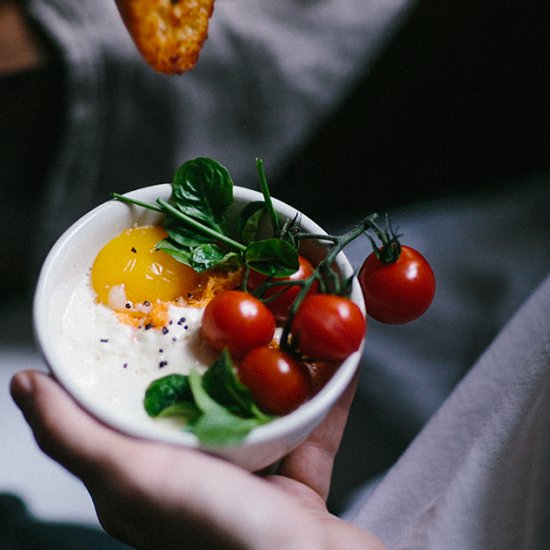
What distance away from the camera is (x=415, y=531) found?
3.24 feet

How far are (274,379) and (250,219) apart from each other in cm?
23

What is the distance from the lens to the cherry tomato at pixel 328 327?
0.71 metres

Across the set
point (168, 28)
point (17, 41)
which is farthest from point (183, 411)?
point (17, 41)

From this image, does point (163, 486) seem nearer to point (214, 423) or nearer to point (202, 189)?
point (214, 423)

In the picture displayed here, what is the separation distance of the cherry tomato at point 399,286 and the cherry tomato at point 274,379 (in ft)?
0.56

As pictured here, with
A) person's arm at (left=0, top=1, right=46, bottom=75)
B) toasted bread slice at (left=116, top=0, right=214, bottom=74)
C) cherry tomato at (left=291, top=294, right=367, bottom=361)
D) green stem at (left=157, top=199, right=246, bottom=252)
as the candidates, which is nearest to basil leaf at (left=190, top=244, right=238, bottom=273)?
green stem at (left=157, top=199, right=246, bottom=252)

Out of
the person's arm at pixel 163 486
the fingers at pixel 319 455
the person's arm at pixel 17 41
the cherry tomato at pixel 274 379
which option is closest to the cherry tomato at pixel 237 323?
the cherry tomato at pixel 274 379

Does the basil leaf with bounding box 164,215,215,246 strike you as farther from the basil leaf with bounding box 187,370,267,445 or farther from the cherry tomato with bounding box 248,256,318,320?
the basil leaf with bounding box 187,370,267,445

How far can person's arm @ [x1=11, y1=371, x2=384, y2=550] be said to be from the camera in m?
0.67

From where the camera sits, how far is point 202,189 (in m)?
0.84

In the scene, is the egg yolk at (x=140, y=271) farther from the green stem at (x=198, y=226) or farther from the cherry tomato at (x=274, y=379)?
the cherry tomato at (x=274, y=379)

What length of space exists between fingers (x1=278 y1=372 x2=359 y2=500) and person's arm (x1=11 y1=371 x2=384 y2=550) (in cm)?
27

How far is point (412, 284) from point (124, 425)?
14.9 inches

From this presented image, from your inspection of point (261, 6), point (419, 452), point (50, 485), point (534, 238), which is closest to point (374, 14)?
point (261, 6)
